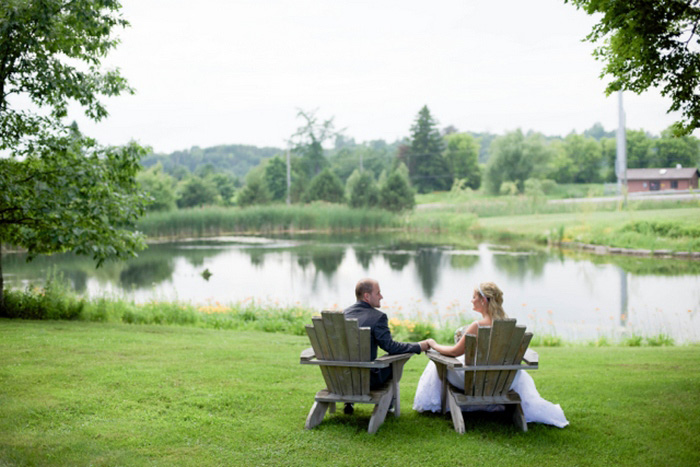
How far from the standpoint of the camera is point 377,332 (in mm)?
4055

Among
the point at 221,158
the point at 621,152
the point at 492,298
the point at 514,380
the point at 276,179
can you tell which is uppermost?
the point at 221,158

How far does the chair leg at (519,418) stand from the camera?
3.98 meters

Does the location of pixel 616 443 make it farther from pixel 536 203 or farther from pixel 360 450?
pixel 536 203

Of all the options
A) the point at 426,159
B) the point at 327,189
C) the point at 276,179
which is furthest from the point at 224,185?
the point at 327,189

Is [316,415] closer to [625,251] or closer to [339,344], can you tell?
[339,344]

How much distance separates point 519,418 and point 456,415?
0.42 metres

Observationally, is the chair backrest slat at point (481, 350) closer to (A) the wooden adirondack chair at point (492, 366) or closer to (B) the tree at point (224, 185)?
(A) the wooden adirondack chair at point (492, 366)

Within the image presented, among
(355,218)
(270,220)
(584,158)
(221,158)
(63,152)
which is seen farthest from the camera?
(221,158)

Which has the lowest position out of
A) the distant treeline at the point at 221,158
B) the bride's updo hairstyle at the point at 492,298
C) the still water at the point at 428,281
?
the still water at the point at 428,281

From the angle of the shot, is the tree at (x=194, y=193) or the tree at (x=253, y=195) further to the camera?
the tree at (x=194, y=193)

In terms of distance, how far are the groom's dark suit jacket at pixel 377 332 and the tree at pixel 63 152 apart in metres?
5.17

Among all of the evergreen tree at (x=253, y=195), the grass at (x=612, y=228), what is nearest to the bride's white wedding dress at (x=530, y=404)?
the grass at (x=612, y=228)

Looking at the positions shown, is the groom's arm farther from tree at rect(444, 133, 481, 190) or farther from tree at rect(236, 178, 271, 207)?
tree at rect(444, 133, 481, 190)

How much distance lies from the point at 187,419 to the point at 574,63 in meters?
60.3
